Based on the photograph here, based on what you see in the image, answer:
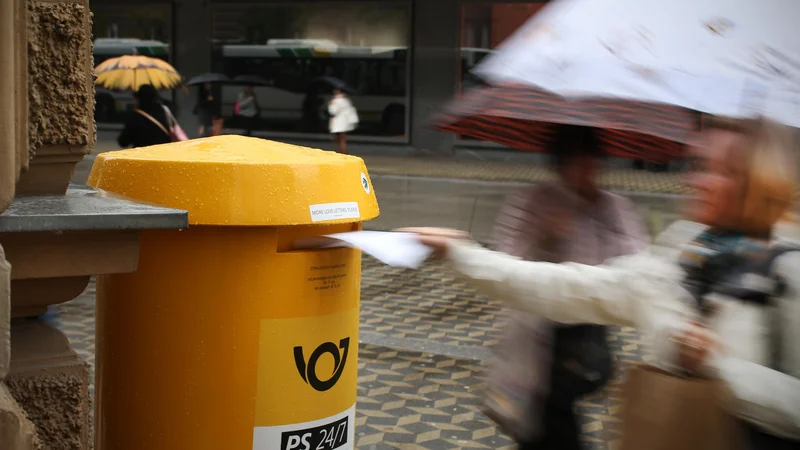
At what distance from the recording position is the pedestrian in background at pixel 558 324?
9.27 feet

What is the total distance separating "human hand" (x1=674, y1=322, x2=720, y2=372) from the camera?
1.83m

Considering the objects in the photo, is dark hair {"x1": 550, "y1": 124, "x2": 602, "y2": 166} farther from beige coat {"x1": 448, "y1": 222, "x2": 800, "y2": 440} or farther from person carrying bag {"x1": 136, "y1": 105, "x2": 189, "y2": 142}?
person carrying bag {"x1": 136, "y1": 105, "x2": 189, "y2": 142}

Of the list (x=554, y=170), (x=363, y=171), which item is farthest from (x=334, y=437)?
(x=554, y=170)

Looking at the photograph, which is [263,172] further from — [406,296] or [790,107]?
[406,296]

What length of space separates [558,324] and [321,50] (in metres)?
22.0

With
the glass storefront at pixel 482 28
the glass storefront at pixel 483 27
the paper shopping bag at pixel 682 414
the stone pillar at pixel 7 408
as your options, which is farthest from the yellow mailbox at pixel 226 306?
the glass storefront at pixel 483 27

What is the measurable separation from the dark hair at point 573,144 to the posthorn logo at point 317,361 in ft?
2.96

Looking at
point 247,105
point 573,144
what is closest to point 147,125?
point 573,144

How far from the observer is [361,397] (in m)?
5.32

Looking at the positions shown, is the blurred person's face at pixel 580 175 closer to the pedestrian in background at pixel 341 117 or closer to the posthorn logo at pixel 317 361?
the posthorn logo at pixel 317 361

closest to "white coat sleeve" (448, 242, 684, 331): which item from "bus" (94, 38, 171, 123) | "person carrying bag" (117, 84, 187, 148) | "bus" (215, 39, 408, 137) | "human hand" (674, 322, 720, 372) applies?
"human hand" (674, 322, 720, 372)

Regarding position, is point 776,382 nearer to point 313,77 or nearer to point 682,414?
point 682,414

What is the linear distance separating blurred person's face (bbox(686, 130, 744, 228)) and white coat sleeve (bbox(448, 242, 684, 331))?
0.15 meters

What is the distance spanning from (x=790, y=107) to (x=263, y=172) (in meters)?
1.43
